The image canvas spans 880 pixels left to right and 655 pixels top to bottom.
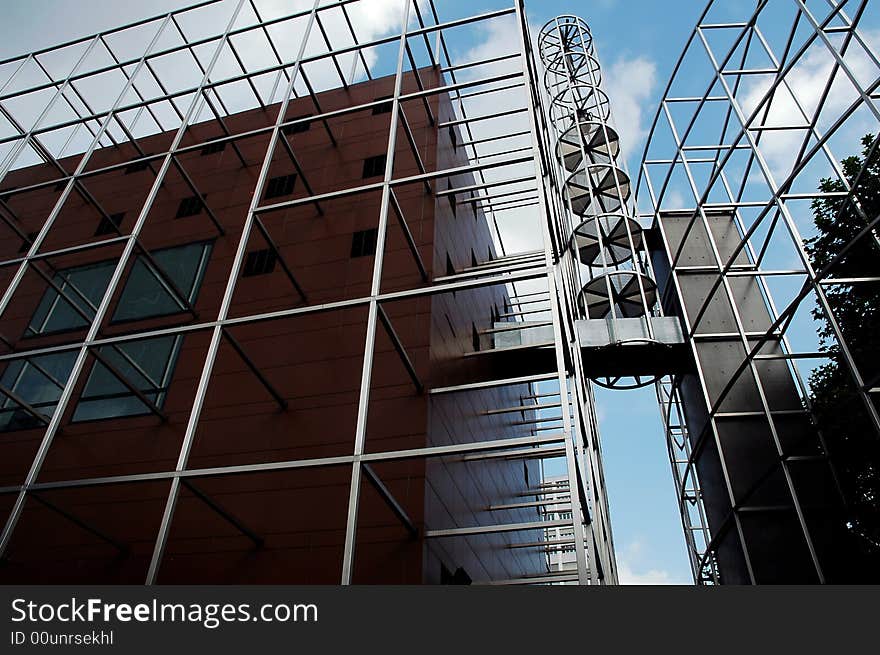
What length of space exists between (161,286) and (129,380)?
7.13ft

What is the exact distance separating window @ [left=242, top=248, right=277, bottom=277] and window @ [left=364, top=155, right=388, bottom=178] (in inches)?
105

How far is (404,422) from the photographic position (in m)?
8.91

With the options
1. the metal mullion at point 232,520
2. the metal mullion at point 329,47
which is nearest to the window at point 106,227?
the metal mullion at point 329,47

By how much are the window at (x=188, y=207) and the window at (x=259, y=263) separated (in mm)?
2531

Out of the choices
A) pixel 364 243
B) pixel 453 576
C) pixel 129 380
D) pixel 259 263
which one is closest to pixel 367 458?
pixel 453 576

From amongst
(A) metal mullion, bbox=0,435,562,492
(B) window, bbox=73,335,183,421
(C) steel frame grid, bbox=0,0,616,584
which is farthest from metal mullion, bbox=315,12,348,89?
(A) metal mullion, bbox=0,435,562,492

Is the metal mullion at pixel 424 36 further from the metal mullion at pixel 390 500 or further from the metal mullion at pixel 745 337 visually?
the metal mullion at pixel 390 500

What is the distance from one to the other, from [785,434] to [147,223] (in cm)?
1479

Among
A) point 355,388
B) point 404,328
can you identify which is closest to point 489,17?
point 404,328

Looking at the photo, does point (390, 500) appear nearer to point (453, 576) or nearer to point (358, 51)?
point (453, 576)

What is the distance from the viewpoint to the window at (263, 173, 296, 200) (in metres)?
13.6

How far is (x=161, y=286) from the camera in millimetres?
12203
